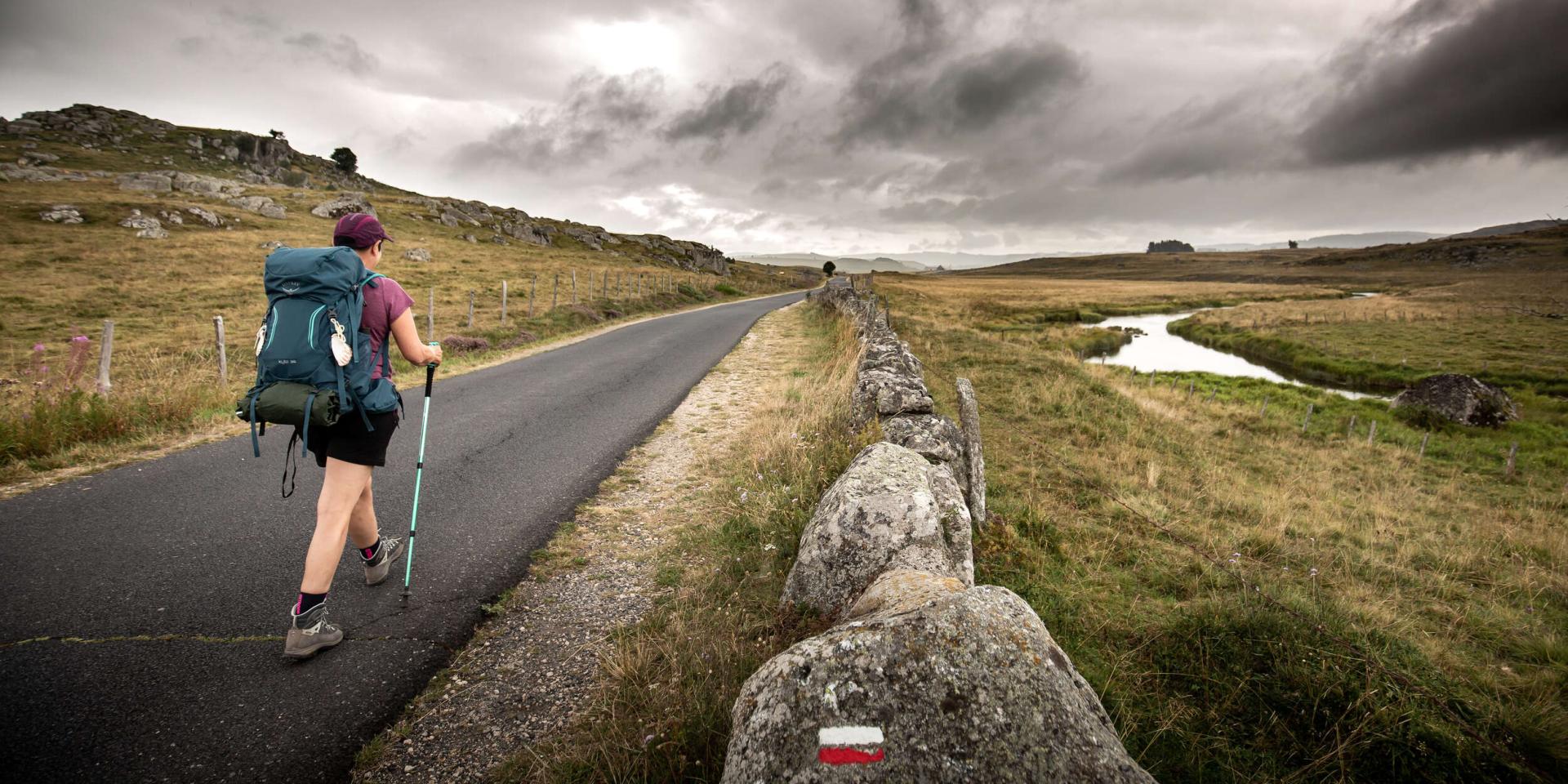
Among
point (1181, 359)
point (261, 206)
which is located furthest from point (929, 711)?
point (261, 206)

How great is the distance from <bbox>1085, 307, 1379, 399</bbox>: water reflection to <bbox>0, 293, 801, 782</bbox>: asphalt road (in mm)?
30232

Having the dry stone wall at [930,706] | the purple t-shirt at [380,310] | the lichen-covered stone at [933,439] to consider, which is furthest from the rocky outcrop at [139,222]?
the dry stone wall at [930,706]

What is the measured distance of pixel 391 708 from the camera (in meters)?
3.15

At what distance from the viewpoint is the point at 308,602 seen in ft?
11.5

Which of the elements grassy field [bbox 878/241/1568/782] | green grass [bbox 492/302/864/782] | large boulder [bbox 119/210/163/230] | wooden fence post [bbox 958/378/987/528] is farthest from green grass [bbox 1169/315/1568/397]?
large boulder [bbox 119/210/163/230]

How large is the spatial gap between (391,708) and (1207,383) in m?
32.2

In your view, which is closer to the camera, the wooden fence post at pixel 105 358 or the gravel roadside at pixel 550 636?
the gravel roadside at pixel 550 636

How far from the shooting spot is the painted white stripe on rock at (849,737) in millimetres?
2047

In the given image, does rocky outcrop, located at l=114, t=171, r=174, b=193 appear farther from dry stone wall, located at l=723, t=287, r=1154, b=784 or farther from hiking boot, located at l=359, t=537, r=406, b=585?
dry stone wall, located at l=723, t=287, r=1154, b=784

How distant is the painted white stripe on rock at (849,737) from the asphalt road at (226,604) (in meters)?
2.41

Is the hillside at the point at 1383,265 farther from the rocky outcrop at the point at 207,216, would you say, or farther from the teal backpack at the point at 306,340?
the rocky outcrop at the point at 207,216

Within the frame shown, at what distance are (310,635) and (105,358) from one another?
9.59 m

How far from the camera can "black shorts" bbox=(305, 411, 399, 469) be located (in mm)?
3604

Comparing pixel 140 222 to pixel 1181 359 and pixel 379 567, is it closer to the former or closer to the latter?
pixel 379 567
